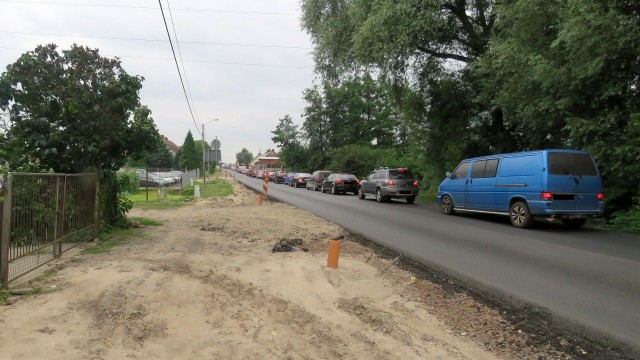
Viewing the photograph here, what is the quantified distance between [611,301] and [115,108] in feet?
31.0

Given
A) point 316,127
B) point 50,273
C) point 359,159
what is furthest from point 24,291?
point 316,127

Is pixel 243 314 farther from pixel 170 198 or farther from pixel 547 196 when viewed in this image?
pixel 170 198

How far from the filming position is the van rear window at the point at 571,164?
11.2 metres

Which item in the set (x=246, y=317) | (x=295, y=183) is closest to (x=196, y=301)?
(x=246, y=317)

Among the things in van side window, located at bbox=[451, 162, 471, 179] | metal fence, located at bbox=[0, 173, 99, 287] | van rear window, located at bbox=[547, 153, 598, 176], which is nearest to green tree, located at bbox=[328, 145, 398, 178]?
van side window, located at bbox=[451, 162, 471, 179]

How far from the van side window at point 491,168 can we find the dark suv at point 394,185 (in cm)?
702

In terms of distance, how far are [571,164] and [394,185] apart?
969 cm

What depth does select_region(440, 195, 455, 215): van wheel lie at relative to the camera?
15227mm

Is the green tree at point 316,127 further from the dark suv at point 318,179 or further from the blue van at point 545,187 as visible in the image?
the blue van at point 545,187

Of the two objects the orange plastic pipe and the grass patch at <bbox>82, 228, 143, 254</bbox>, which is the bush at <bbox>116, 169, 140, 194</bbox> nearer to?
the grass patch at <bbox>82, 228, 143, 254</bbox>

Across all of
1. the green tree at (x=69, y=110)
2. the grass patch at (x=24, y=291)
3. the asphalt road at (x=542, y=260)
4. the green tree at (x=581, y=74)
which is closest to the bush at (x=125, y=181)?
the green tree at (x=69, y=110)

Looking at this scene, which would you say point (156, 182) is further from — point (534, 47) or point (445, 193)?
point (534, 47)

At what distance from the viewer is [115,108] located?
9719mm

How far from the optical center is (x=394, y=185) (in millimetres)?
20531
